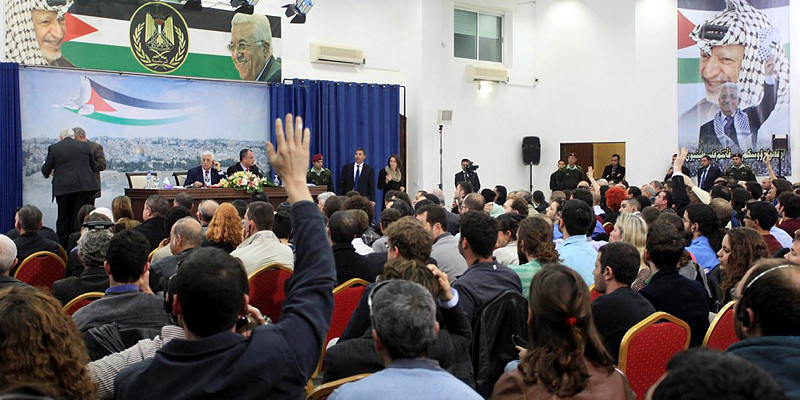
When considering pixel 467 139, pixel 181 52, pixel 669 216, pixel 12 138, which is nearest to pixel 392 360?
pixel 669 216

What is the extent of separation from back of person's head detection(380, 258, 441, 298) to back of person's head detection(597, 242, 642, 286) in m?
1.01

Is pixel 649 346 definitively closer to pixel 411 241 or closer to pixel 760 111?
pixel 411 241

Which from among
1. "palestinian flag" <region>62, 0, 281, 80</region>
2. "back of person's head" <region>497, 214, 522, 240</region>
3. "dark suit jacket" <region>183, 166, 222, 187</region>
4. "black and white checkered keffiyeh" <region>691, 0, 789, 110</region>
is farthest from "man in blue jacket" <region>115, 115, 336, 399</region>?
"black and white checkered keffiyeh" <region>691, 0, 789, 110</region>

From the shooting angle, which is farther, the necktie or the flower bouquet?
the necktie

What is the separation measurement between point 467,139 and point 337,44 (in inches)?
139

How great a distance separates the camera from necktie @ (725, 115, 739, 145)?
13.9 m

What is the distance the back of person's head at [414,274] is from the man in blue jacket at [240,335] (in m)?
0.72

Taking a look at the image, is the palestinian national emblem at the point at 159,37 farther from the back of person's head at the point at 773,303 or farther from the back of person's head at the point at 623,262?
the back of person's head at the point at 773,303

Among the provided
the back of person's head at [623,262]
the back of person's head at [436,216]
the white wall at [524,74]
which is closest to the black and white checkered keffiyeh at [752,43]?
the white wall at [524,74]

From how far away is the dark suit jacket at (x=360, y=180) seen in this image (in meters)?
12.6

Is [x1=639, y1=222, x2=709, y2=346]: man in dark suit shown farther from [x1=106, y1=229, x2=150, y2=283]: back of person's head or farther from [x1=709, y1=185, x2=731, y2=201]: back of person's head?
[x1=709, y1=185, x2=731, y2=201]: back of person's head

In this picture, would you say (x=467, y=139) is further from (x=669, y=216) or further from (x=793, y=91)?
(x=669, y=216)

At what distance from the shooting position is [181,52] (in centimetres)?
1149

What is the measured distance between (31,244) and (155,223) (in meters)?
0.89
